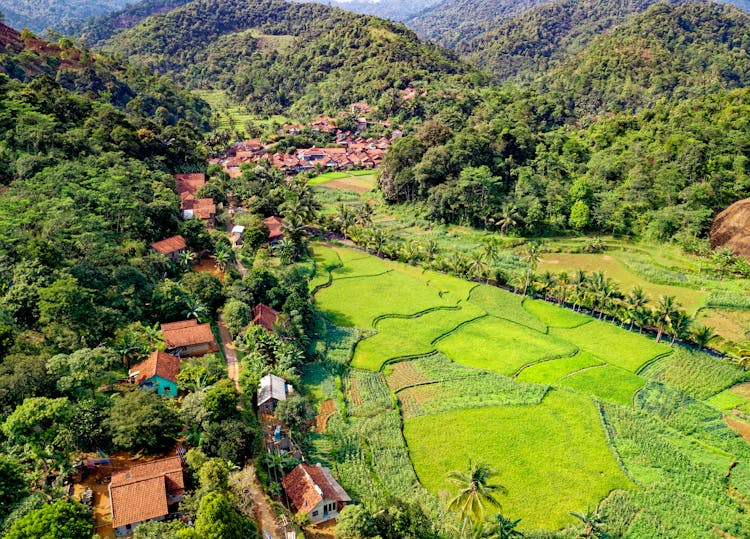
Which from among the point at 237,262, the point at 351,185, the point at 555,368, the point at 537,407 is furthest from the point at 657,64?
the point at 537,407

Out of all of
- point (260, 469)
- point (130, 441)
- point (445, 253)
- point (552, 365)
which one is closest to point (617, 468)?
point (552, 365)

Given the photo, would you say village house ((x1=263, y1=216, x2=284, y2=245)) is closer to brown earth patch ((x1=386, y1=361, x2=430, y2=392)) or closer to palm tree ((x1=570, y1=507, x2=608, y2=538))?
brown earth patch ((x1=386, y1=361, x2=430, y2=392))

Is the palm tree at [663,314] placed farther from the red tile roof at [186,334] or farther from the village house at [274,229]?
the village house at [274,229]

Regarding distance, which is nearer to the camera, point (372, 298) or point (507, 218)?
point (372, 298)

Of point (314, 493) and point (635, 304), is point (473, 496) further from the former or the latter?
point (635, 304)

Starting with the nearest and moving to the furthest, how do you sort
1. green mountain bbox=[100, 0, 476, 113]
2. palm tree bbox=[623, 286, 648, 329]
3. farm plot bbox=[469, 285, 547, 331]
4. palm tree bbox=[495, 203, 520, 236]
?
palm tree bbox=[623, 286, 648, 329], farm plot bbox=[469, 285, 547, 331], palm tree bbox=[495, 203, 520, 236], green mountain bbox=[100, 0, 476, 113]

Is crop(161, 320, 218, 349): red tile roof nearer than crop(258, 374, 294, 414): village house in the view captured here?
No

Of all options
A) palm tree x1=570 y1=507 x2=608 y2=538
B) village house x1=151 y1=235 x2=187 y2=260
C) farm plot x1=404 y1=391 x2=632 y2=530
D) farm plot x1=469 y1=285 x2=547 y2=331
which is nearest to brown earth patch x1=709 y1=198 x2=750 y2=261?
farm plot x1=469 y1=285 x2=547 y2=331
